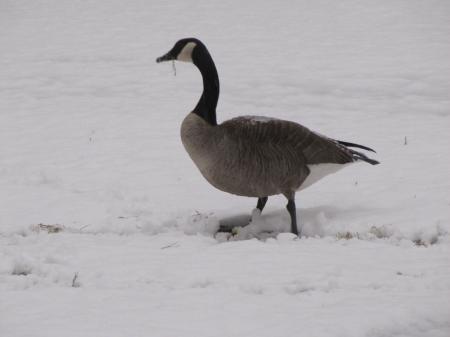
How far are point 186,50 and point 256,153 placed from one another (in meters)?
1.52

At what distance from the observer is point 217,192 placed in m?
9.31

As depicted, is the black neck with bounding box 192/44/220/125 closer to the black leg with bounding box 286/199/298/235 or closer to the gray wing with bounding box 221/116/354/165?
the gray wing with bounding box 221/116/354/165

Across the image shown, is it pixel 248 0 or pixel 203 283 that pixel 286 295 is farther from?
pixel 248 0

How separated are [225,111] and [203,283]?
8.60 m

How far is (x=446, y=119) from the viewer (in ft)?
41.7

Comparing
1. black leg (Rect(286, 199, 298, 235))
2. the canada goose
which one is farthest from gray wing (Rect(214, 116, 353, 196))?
black leg (Rect(286, 199, 298, 235))

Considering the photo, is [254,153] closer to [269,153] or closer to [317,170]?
[269,153]

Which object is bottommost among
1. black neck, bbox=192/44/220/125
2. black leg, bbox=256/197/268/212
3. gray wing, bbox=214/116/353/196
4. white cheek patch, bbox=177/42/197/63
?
black leg, bbox=256/197/268/212

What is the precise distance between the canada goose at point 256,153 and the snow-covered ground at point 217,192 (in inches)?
23.0

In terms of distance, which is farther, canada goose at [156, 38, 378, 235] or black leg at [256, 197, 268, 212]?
black leg at [256, 197, 268, 212]

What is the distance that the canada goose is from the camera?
7051 millimetres

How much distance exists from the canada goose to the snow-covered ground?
0.58 meters

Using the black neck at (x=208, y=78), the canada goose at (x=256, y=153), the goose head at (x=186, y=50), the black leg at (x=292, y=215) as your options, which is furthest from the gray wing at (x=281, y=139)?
the goose head at (x=186, y=50)

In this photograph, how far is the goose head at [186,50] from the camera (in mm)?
7664
